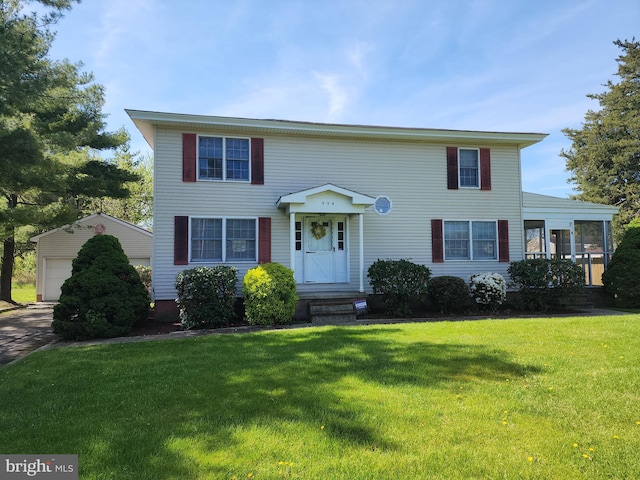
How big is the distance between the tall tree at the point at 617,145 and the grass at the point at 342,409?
28.7 m

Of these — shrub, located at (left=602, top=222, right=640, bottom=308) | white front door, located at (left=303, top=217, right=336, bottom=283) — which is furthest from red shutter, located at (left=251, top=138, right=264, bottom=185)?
shrub, located at (left=602, top=222, right=640, bottom=308)

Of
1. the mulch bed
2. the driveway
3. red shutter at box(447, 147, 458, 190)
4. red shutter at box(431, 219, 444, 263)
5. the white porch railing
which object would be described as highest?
red shutter at box(447, 147, 458, 190)

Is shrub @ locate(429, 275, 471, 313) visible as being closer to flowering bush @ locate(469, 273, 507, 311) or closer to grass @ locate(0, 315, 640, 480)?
flowering bush @ locate(469, 273, 507, 311)

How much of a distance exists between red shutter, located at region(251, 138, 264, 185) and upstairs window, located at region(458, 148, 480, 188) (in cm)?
625

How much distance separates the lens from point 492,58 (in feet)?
36.3

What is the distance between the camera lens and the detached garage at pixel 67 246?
704 inches

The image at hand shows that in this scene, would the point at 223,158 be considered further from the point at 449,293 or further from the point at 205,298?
the point at 449,293

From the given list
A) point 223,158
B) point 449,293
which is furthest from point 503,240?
point 223,158

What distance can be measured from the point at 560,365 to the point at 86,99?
61.6 feet

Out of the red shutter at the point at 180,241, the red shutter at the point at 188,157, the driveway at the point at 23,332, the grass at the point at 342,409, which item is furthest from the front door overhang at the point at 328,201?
the driveway at the point at 23,332

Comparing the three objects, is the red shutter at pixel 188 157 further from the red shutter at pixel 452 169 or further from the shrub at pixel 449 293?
the red shutter at pixel 452 169

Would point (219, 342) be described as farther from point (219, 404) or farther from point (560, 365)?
point (560, 365)

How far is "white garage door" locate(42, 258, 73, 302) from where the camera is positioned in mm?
17875

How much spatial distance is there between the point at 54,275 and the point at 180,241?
466 inches
